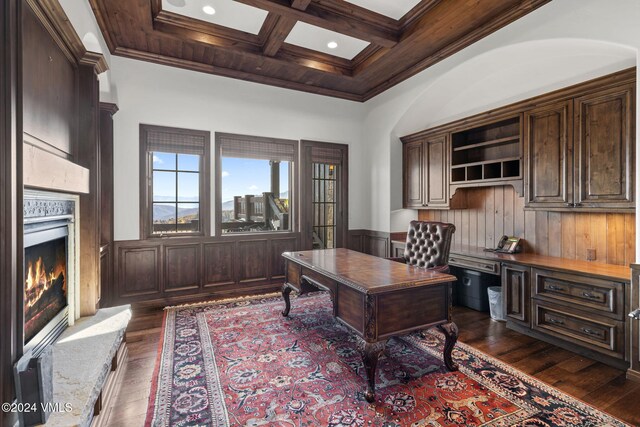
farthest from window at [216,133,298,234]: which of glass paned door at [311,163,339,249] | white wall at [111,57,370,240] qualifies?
glass paned door at [311,163,339,249]

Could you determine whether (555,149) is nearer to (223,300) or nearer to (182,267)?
(223,300)

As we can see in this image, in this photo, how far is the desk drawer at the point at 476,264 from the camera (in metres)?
3.29

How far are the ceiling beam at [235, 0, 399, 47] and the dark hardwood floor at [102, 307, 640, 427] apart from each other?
10.8ft

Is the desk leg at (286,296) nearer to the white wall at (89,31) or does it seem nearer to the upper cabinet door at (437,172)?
the upper cabinet door at (437,172)

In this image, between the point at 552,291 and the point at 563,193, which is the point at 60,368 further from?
the point at 563,193

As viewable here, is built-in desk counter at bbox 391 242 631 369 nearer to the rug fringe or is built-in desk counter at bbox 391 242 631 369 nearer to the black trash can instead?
the black trash can

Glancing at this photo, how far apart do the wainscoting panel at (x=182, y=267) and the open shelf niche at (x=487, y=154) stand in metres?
3.73

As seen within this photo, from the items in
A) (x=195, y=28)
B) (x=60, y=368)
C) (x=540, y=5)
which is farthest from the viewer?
(x=195, y=28)

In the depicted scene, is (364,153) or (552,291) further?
(364,153)

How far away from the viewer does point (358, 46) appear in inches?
155

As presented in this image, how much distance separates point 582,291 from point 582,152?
1249 mm

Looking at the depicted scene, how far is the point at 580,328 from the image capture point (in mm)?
2584

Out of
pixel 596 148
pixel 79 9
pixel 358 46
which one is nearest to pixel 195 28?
pixel 79 9

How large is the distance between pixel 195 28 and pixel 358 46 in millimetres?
1987
